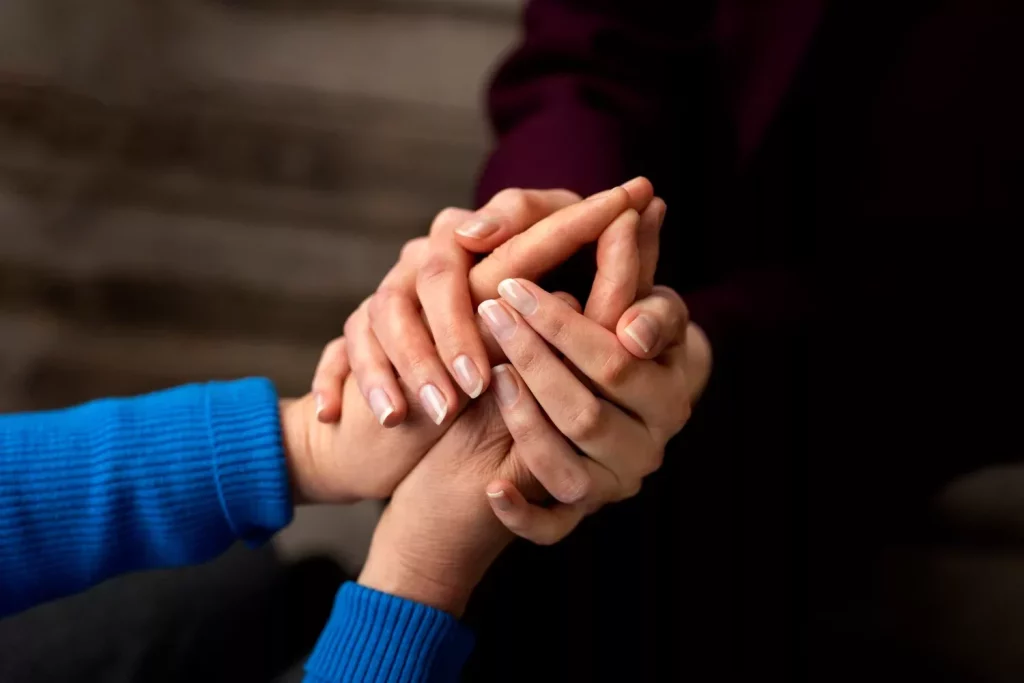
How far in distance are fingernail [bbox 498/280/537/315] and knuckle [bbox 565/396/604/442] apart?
0.25ft

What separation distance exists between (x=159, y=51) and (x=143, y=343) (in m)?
0.54

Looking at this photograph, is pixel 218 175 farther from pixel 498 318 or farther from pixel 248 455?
pixel 498 318

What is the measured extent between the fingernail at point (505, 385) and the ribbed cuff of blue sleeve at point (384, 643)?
18 centimetres

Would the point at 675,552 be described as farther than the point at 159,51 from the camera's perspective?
No

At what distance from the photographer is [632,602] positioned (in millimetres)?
739

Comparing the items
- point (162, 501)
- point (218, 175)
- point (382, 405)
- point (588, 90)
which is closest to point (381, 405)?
point (382, 405)

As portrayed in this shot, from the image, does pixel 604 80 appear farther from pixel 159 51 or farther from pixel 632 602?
pixel 159 51

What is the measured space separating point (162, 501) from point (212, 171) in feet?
2.39

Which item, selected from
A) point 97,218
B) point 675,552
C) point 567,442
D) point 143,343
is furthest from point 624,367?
point 97,218

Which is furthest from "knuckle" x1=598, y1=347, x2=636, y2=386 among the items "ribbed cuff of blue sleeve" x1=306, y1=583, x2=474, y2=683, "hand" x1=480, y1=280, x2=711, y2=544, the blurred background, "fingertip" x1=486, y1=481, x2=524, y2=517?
the blurred background

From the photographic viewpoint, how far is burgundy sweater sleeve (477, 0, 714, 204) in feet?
2.55

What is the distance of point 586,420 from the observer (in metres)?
0.56

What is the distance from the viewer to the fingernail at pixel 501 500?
0.58m

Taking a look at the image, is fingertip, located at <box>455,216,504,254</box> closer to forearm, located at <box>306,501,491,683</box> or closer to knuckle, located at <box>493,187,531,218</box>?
knuckle, located at <box>493,187,531,218</box>
